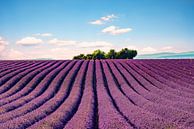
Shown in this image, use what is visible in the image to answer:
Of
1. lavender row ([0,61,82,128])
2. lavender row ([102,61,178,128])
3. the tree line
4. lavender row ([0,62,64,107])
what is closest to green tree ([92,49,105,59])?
the tree line

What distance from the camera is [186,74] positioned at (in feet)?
74.9

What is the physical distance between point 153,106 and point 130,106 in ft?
2.48

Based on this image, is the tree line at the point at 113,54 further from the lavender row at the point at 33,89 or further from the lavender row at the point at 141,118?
the lavender row at the point at 141,118

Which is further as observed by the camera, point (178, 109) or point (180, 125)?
point (178, 109)

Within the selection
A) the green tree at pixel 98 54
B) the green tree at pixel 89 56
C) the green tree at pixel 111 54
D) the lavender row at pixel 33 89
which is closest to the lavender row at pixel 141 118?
the lavender row at pixel 33 89

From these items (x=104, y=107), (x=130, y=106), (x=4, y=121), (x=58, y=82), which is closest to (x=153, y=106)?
(x=130, y=106)

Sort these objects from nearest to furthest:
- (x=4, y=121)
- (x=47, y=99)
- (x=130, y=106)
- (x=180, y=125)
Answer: (x=180, y=125) → (x=4, y=121) → (x=130, y=106) → (x=47, y=99)

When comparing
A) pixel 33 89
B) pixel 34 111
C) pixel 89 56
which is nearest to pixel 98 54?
pixel 89 56

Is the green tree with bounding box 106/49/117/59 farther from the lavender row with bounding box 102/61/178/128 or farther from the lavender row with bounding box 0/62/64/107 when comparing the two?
the lavender row with bounding box 102/61/178/128

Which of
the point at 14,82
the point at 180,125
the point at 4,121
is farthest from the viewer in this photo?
the point at 14,82

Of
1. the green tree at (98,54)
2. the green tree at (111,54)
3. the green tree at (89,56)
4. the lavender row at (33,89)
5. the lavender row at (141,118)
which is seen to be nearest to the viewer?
the lavender row at (141,118)

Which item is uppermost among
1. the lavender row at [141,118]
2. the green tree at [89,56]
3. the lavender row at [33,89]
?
the green tree at [89,56]

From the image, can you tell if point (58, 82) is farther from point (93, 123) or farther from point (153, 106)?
point (93, 123)

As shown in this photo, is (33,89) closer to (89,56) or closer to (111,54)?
(89,56)
